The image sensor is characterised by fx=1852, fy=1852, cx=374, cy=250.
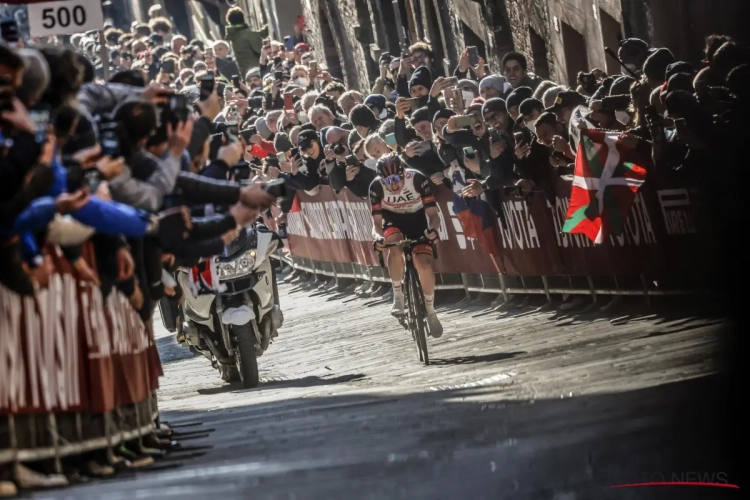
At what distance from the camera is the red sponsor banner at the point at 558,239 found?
49.6 ft

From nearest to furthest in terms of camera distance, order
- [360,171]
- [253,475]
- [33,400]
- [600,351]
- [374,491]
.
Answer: [374,491], [253,475], [33,400], [600,351], [360,171]

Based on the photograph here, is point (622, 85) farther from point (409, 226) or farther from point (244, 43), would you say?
point (244, 43)

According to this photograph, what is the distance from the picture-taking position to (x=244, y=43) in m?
37.6

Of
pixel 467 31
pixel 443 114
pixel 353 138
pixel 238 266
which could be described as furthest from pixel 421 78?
pixel 467 31

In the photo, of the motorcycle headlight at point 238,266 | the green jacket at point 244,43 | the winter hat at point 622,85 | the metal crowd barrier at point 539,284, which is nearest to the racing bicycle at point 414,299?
the metal crowd barrier at point 539,284

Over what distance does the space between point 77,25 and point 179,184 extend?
4951 mm

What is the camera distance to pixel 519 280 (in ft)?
63.5

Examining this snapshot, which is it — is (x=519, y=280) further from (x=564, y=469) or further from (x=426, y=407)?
(x=564, y=469)

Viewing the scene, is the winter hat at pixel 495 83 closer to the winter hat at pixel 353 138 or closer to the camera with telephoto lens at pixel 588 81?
the camera with telephoto lens at pixel 588 81

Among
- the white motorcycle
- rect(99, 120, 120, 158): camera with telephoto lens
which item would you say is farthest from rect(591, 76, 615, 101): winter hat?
rect(99, 120, 120, 158): camera with telephoto lens

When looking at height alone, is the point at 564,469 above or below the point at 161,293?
below

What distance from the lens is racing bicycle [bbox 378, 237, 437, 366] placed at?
53.9ft

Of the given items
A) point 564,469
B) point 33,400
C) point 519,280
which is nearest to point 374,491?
point 564,469

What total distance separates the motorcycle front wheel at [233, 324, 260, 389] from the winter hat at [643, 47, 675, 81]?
3.98 meters
